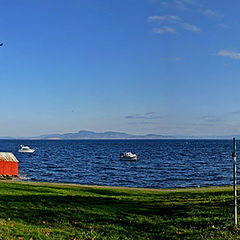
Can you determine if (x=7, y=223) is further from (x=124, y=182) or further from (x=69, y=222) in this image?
(x=124, y=182)

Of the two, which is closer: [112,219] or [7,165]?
[112,219]

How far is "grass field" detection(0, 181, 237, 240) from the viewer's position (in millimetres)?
10742

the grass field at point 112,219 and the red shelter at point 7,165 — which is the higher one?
the grass field at point 112,219

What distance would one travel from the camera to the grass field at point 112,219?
1074cm

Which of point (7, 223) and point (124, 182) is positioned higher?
point (7, 223)

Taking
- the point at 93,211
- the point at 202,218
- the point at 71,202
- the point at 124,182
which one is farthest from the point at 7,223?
the point at 124,182

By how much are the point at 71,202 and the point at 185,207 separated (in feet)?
18.7

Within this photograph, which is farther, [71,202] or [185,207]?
[71,202]

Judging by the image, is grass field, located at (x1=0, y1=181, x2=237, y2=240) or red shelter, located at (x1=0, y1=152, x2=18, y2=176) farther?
red shelter, located at (x1=0, y1=152, x2=18, y2=176)

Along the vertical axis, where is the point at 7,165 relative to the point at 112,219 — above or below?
below

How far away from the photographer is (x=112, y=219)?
13.1m

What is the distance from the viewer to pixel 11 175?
132ft

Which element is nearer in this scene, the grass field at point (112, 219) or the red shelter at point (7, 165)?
the grass field at point (112, 219)

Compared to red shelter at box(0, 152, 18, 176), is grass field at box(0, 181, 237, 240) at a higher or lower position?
higher
